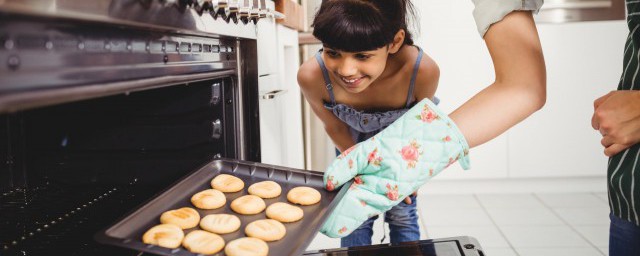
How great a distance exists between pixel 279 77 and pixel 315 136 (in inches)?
62.8

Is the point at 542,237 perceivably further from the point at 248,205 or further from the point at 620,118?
the point at 248,205

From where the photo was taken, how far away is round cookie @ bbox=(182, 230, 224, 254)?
2.33 ft

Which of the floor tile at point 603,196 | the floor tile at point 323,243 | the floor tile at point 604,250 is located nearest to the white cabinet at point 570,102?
the floor tile at point 603,196

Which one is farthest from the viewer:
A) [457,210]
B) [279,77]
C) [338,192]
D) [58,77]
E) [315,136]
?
[315,136]

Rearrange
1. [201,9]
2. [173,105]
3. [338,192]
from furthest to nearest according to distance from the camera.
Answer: [173,105], [338,192], [201,9]

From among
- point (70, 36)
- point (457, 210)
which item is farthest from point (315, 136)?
point (70, 36)

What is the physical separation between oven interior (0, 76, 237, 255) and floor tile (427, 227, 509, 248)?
5.22 ft

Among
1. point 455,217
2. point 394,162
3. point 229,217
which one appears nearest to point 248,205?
point 229,217

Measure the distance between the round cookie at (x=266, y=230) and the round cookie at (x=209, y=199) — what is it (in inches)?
3.3

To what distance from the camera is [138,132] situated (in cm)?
101

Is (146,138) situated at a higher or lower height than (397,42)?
lower

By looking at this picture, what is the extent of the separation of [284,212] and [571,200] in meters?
2.51

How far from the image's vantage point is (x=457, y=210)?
278 cm

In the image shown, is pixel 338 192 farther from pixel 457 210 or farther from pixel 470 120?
pixel 457 210
